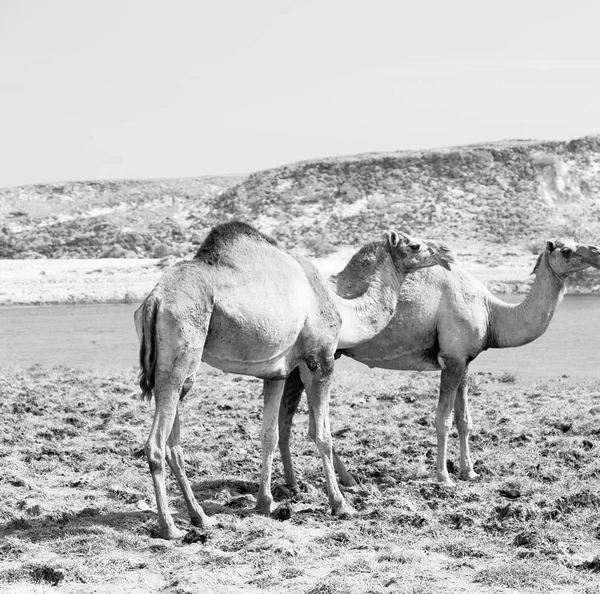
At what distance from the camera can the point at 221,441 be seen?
37.3 feet

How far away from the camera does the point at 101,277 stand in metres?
44.9

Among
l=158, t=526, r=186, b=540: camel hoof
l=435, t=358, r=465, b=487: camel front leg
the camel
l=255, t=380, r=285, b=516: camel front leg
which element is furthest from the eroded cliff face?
l=158, t=526, r=186, b=540: camel hoof

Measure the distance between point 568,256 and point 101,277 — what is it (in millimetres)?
36692

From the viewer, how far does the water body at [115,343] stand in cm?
2098

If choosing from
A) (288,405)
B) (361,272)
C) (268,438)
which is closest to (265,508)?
(268,438)

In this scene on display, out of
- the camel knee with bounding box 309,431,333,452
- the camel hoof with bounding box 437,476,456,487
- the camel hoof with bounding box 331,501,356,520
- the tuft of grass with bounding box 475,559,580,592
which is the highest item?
the camel knee with bounding box 309,431,333,452

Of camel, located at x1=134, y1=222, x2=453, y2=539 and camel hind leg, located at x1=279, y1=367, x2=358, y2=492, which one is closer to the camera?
camel, located at x1=134, y1=222, x2=453, y2=539

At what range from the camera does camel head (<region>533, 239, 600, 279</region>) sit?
10.0 metres

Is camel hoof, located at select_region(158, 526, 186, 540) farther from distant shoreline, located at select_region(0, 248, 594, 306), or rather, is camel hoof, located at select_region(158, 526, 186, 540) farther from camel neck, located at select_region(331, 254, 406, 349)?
distant shoreline, located at select_region(0, 248, 594, 306)

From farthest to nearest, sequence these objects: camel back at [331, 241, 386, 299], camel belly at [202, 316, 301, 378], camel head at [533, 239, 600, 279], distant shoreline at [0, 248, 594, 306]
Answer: distant shoreline at [0, 248, 594, 306], camel head at [533, 239, 600, 279], camel back at [331, 241, 386, 299], camel belly at [202, 316, 301, 378]

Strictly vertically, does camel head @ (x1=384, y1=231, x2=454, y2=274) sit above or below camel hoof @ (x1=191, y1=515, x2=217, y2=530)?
above

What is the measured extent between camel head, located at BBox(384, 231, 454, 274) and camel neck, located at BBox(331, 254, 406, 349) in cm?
9

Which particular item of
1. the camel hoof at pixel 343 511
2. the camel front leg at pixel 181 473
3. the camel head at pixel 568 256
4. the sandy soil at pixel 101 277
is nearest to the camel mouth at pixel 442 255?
the camel head at pixel 568 256

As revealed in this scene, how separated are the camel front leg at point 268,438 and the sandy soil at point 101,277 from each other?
31.6m
